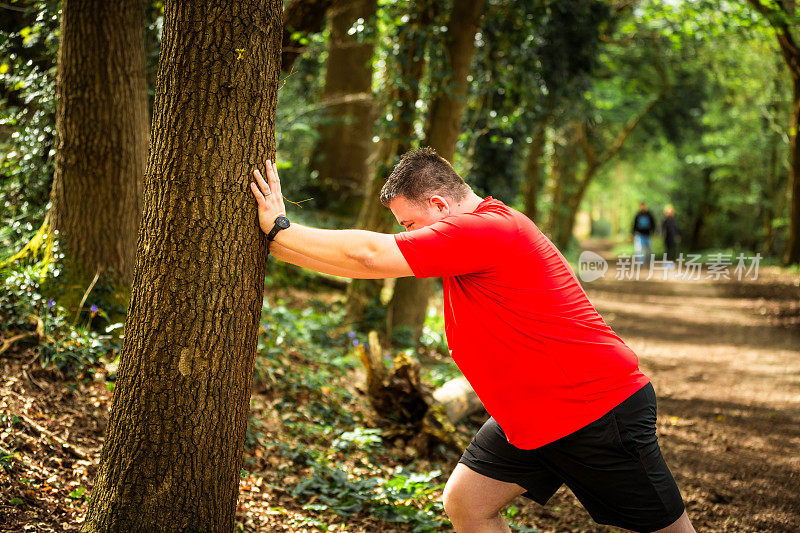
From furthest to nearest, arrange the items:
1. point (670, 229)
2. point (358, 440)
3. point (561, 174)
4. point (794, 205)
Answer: point (561, 174)
point (670, 229)
point (794, 205)
point (358, 440)

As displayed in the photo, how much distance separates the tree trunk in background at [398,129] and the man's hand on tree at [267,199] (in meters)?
5.27

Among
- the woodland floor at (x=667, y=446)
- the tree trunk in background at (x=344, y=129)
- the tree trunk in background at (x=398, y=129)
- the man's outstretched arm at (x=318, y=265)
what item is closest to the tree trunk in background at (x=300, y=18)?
the tree trunk in background at (x=398, y=129)

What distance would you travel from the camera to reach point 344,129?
1311 centimetres

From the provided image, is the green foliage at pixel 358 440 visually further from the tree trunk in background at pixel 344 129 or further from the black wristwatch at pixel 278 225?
the tree trunk in background at pixel 344 129

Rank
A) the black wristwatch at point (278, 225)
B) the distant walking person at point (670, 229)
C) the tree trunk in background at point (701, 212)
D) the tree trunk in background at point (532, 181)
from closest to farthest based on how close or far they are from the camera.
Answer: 1. the black wristwatch at point (278, 225)
2. the tree trunk in background at point (532, 181)
3. the distant walking person at point (670, 229)
4. the tree trunk in background at point (701, 212)

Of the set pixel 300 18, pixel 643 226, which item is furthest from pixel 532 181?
pixel 300 18

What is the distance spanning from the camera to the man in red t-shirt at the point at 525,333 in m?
2.57

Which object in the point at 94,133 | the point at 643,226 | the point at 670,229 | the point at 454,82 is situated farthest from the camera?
the point at 670,229

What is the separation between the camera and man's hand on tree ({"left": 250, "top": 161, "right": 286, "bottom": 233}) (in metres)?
2.79

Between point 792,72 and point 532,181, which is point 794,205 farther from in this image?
point 532,181

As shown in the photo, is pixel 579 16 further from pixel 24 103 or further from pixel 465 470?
pixel 465 470

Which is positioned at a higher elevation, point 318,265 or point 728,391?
point 318,265

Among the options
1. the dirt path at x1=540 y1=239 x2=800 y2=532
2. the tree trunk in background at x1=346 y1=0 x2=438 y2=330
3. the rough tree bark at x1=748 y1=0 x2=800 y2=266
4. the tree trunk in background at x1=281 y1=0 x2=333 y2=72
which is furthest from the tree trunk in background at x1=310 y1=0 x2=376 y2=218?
the rough tree bark at x1=748 y1=0 x2=800 y2=266

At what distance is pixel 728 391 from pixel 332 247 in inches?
293
